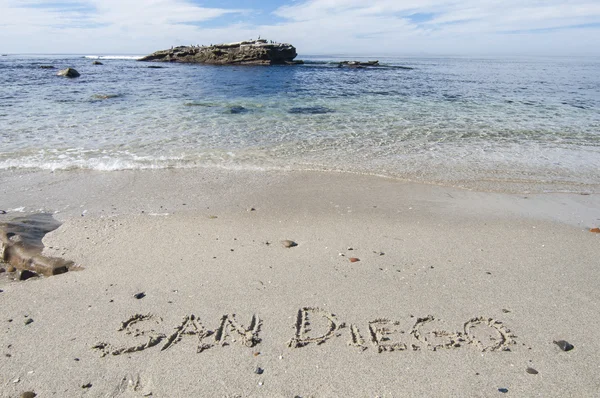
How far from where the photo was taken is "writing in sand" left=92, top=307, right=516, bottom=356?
2949mm

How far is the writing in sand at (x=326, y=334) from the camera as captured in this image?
9.68ft

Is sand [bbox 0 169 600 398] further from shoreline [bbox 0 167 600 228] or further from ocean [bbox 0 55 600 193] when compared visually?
ocean [bbox 0 55 600 193]

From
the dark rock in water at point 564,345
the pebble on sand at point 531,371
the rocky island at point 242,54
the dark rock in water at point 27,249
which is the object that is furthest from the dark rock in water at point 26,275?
the rocky island at point 242,54

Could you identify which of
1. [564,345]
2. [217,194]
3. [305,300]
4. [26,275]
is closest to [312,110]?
[217,194]

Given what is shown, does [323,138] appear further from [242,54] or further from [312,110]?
[242,54]

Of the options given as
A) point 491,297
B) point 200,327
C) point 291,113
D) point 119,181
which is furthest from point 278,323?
point 291,113

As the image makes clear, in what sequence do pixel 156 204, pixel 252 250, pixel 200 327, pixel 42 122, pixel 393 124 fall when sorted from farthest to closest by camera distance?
1. pixel 393 124
2. pixel 42 122
3. pixel 156 204
4. pixel 252 250
5. pixel 200 327

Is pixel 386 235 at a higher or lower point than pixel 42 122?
lower

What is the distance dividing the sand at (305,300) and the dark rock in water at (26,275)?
0.53ft

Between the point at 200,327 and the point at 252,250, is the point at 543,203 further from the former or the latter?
the point at 200,327

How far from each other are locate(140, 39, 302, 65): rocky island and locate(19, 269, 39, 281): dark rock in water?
60657 millimetres

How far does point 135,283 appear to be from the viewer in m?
3.74

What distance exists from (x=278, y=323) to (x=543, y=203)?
5.28 meters

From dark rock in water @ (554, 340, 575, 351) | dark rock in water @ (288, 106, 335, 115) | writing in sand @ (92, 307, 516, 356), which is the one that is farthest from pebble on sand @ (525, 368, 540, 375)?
dark rock in water @ (288, 106, 335, 115)
